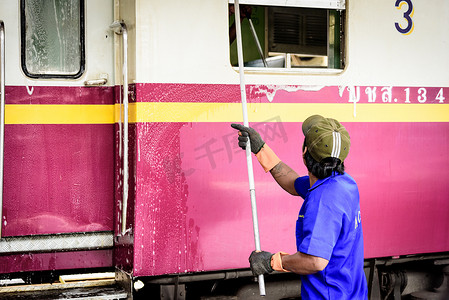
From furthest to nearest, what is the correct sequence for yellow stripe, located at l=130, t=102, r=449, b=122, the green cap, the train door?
1. the train door
2. yellow stripe, located at l=130, t=102, r=449, b=122
3. the green cap

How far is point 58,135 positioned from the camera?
3879mm

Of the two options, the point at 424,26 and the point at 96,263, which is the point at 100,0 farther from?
the point at 424,26

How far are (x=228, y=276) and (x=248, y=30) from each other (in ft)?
6.08

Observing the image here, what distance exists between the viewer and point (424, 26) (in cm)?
438

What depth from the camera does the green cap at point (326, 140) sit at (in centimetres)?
277

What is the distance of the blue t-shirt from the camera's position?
262 cm

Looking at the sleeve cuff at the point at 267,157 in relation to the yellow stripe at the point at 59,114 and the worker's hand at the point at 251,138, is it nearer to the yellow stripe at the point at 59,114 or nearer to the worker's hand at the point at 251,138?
the worker's hand at the point at 251,138

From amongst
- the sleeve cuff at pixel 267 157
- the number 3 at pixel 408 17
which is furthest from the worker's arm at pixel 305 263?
the number 3 at pixel 408 17

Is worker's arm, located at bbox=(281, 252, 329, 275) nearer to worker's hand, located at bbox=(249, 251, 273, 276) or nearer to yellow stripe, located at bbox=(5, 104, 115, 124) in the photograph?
worker's hand, located at bbox=(249, 251, 273, 276)

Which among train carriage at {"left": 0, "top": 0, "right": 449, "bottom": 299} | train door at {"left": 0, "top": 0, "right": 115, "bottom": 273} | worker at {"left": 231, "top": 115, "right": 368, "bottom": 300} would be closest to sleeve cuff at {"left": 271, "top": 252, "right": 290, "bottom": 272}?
worker at {"left": 231, "top": 115, "right": 368, "bottom": 300}

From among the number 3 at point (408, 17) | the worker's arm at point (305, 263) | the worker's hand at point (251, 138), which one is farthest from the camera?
the number 3 at point (408, 17)

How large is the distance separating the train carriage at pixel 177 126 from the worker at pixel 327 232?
1.03 metres

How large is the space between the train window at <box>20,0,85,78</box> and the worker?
1.80m

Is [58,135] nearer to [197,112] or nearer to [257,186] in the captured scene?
[197,112]
